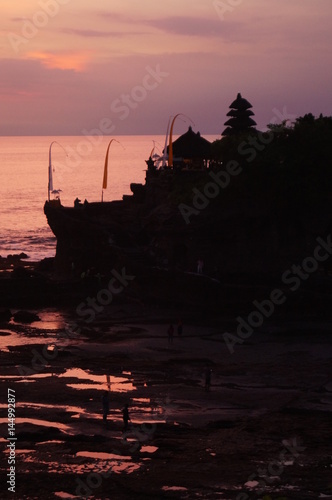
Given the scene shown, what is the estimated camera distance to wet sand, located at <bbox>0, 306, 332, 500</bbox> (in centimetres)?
2912

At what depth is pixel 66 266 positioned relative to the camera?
7306 centimetres

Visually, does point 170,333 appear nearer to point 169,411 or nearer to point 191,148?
point 169,411

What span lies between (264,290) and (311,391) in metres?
17.1

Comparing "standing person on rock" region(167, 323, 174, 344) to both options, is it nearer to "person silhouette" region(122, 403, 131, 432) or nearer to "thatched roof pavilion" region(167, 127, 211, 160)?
"person silhouette" region(122, 403, 131, 432)

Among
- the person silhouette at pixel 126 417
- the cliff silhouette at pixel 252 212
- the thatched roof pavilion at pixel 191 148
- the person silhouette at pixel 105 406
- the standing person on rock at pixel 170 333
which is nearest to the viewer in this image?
the person silhouette at pixel 126 417

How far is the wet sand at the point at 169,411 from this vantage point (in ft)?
95.6

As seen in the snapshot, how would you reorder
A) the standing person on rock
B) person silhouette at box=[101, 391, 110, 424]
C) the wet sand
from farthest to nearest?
the standing person on rock → person silhouette at box=[101, 391, 110, 424] → the wet sand

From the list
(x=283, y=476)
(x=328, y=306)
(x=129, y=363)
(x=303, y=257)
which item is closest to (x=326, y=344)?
(x=328, y=306)

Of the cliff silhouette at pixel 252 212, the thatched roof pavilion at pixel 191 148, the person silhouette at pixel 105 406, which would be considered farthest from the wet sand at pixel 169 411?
the thatched roof pavilion at pixel 191 148

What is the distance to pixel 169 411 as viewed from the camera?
120 ft

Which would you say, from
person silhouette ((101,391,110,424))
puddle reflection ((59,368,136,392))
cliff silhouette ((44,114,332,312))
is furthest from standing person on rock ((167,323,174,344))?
person silhouette ((101,391,110,424))

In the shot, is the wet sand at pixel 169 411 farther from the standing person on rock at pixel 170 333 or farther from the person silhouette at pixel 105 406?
the standing person on rock at pixel 170 333

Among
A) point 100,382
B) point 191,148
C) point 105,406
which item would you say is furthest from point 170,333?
Result: point 191,148

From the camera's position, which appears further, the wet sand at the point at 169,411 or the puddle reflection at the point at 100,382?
the puddle reflection at the point at 100,382
